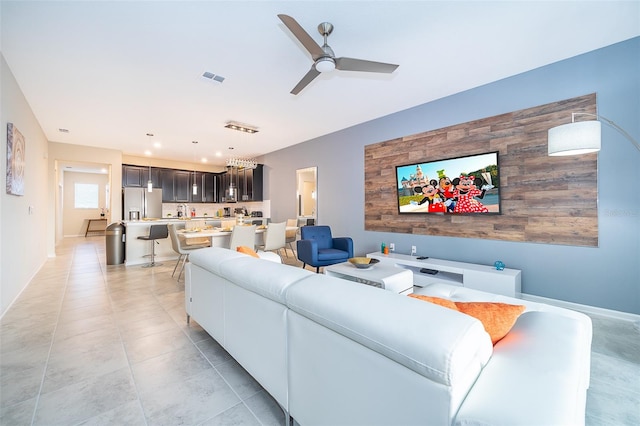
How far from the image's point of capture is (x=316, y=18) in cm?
217

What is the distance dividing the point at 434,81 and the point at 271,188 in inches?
189

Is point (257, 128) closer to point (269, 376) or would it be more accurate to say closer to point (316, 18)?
point (316, 18)

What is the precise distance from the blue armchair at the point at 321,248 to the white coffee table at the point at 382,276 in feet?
2.33

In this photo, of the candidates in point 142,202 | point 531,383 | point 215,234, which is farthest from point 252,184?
point 531,383

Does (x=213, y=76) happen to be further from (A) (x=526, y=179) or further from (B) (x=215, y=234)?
(A) (x=526, y=179)

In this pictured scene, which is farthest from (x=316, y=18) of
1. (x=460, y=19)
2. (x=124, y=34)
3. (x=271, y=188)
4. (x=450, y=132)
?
(x=271, y=188)

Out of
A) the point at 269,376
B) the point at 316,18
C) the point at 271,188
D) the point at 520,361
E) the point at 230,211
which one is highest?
the point at 316,18

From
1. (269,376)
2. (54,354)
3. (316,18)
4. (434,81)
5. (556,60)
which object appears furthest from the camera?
Result: (434,81)

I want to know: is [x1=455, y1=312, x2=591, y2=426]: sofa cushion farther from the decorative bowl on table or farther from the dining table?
the dining table

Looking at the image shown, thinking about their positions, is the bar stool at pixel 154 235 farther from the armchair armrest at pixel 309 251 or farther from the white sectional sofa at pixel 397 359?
the white sectional sofa at pixel 397 359

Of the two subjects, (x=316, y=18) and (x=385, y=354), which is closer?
(x=385, y=354)

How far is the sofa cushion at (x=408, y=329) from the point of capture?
0.71m

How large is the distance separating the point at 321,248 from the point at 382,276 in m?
1.81

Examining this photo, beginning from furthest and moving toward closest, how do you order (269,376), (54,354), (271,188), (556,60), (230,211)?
(230,211), (271,188), (556,60), (54,354), (269,376)
